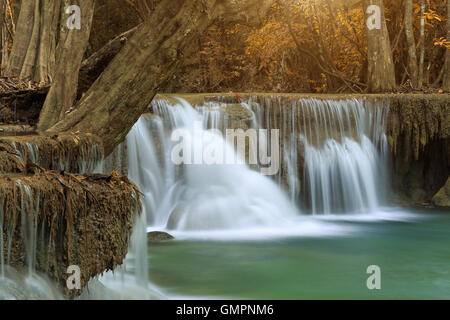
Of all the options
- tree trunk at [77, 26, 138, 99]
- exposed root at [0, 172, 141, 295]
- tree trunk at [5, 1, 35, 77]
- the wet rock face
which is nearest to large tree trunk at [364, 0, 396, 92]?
the wet rock face

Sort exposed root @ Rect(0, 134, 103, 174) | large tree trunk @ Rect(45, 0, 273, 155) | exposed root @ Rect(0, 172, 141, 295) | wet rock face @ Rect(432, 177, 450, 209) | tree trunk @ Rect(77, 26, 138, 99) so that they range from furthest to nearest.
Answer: wet rock face @ Rect(432, 177, 450, 209)
tree trunk @ Rect(77, 26, 138, 99)
large tree trunk @ Rect(45, 0, 273, 155)
exposed root @ Rect(0, 134, 103, 174)
exposed root @ Rect(0, 172, 141, 295)

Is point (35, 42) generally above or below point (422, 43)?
below

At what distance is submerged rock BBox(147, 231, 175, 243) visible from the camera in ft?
27.1

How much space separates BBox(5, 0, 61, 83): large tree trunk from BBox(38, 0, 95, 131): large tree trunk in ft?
17.3

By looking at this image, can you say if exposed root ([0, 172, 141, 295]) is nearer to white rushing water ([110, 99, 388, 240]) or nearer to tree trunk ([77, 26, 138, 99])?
white rushing water ([110, 99, 388, 240])

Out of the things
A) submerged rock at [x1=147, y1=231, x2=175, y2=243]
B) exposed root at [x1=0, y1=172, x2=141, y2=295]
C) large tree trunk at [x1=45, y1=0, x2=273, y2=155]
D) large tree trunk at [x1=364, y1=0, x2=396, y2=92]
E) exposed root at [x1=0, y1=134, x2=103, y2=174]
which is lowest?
submerged rock at [x1=147, y1=231, x2=175, y2=243]

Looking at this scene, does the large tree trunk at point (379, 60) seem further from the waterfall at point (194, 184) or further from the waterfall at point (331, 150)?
the waterfall at point (194, 184)

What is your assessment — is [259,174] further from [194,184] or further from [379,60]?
[379,60]

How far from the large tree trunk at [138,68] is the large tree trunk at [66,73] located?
850mm

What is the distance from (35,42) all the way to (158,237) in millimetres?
6533

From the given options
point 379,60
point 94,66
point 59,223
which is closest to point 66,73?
point 94,66

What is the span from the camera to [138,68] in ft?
20.6
